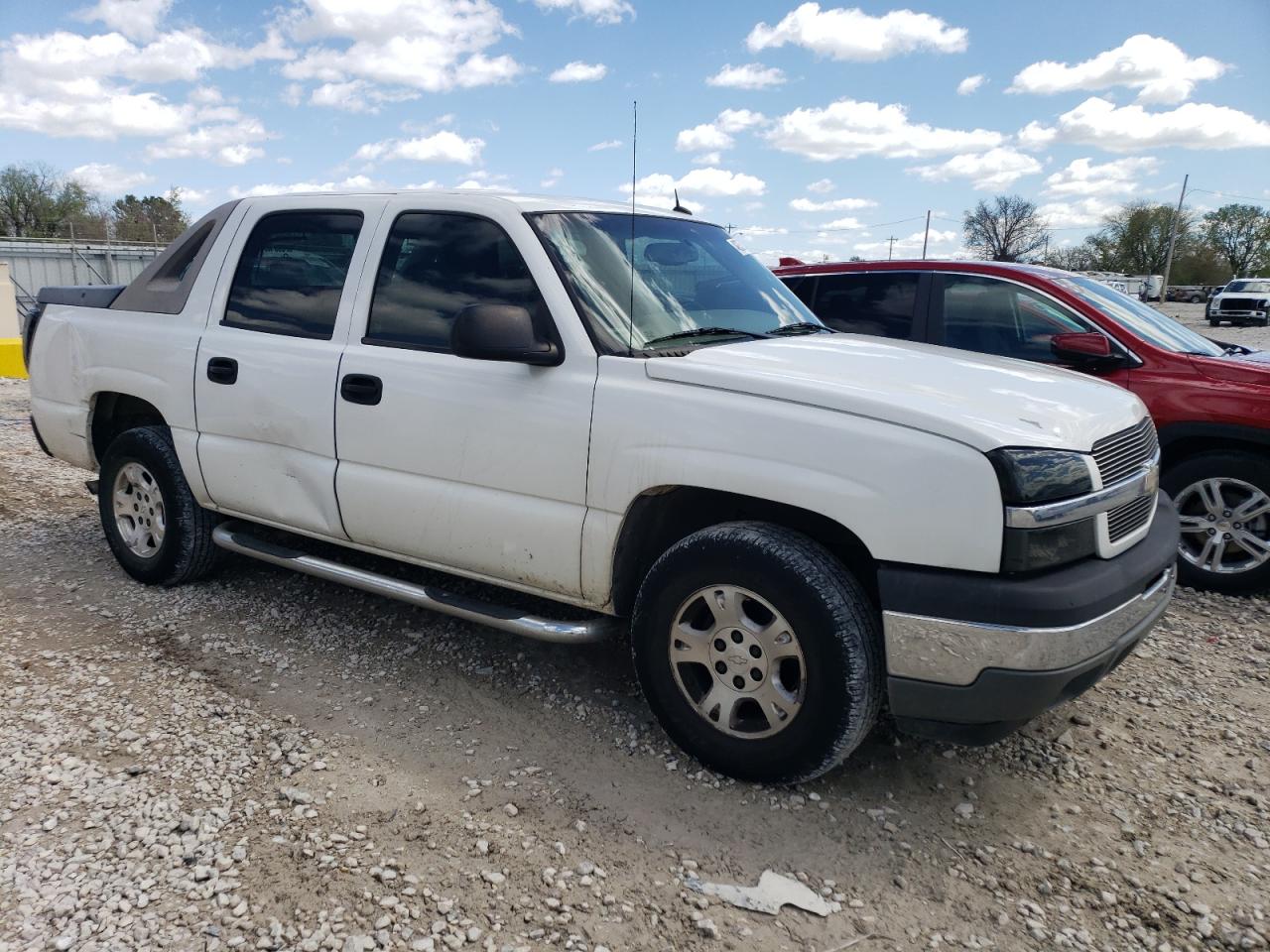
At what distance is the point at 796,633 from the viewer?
2.85m

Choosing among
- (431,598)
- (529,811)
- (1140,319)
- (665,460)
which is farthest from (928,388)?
(1140,319)

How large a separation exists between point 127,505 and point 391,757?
8.37 ft

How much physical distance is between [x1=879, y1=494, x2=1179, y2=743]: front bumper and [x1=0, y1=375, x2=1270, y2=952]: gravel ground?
0.47 meters

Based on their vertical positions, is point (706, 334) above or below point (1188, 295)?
above

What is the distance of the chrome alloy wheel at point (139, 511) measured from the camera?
4.73 m

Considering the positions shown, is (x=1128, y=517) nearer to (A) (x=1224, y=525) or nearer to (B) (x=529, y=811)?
(B) (x=529, y=811)

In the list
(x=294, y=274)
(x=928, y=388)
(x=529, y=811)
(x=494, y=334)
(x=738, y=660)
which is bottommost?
(x=529, y=811)

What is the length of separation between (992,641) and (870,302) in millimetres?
3869

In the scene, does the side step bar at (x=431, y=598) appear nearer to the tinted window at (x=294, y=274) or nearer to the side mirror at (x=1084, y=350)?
the tinted window at (x=294, y=274)

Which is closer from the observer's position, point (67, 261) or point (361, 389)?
point (361, 389)

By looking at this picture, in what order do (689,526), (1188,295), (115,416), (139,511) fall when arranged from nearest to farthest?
(689,526), (139,511), (115,416), (1188,295)

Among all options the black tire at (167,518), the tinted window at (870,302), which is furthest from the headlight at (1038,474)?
the black tire at (167,518)

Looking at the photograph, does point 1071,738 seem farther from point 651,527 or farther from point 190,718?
point 190,718

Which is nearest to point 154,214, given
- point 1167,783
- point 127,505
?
point 127,505
